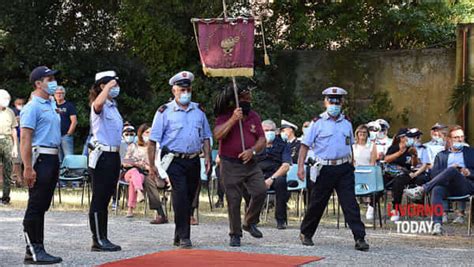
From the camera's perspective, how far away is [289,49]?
2534 centimetres

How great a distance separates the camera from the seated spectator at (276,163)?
47.5ft

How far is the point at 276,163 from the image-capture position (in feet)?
48.7

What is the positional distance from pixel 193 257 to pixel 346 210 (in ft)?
7.27

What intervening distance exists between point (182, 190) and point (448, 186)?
14.2 ft

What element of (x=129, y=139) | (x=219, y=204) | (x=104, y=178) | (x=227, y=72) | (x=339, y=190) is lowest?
(x=219, y=204)

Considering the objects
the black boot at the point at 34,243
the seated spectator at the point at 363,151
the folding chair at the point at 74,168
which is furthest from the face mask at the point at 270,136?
the black boot at the point at 34,243

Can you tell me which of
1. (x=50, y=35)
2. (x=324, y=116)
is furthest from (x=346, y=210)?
(x=50, y=35)

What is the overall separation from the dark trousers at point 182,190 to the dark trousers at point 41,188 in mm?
1710

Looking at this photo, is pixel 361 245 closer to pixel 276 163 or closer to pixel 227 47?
pixel 227 47

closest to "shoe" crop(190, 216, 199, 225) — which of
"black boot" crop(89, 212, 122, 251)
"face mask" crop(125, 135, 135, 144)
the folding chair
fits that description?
"face mask" crop(125, 135, 135, 144)

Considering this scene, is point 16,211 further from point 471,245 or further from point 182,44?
point 182,44

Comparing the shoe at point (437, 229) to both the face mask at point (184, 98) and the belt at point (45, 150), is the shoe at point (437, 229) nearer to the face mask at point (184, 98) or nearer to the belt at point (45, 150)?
the face mask at point (184, 98)

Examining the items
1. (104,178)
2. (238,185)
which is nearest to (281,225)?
(238,185)

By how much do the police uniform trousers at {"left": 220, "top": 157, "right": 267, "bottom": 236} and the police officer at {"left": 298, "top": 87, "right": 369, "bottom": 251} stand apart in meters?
0.54
